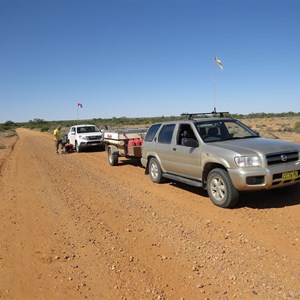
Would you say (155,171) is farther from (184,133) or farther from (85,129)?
(85,129)

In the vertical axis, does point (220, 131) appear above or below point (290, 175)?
above

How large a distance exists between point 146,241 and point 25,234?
7.24 ft

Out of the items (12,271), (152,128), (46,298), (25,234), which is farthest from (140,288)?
(152,128)

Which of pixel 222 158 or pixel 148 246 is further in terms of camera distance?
pixel 222 158

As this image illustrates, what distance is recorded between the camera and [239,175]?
6.72 m

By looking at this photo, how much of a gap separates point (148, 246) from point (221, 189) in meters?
2.38

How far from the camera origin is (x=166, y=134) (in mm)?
9617

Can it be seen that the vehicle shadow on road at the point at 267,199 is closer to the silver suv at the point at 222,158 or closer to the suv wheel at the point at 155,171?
the silver suv at the point at 222,158

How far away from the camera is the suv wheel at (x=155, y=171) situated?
9.87 m

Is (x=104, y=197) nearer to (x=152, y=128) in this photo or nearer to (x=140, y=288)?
(x=152, y=128)

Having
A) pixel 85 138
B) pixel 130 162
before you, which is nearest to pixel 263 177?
pixel 130 162

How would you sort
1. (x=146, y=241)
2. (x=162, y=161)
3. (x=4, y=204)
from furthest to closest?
(x=162, y=161)
(x=4, y=204)
(x=146, y=241)

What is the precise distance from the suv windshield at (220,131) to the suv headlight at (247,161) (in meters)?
1.31

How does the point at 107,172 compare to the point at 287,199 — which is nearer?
the point at 287,199
